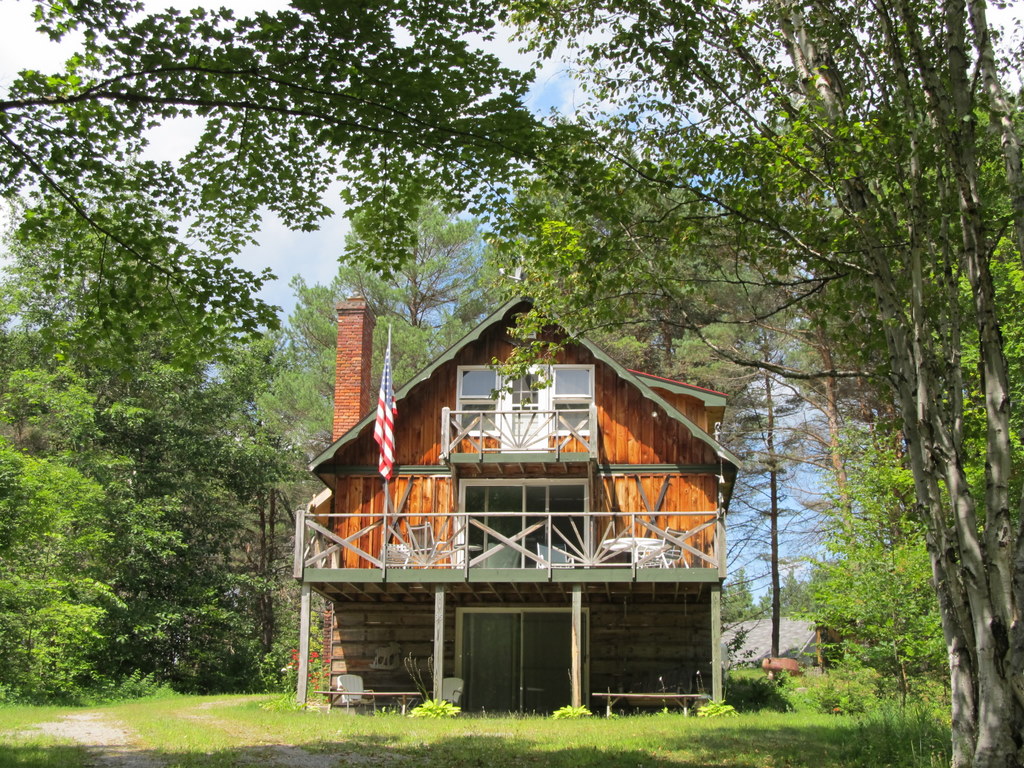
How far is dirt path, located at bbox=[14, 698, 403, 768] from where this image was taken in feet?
34.8

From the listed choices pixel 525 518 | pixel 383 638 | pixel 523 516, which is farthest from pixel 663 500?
pixel 383 638

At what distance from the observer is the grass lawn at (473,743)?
35.4ft

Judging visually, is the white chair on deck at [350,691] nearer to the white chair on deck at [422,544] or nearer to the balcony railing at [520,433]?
the white chair on deck at [422,544]

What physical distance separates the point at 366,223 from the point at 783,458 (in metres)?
24.5

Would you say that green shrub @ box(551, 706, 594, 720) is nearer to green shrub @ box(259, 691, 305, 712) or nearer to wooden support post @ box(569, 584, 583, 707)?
wooden support post @ box(569, 584, 583, 707)

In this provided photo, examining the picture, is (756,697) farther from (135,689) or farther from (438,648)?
(135,689)

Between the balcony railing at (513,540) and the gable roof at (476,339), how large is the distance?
1.27 metres

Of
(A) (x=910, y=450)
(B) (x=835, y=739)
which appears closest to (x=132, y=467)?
(B) (x=835, y=739)

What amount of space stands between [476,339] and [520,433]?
7.13 ft

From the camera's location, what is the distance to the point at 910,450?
8789mm

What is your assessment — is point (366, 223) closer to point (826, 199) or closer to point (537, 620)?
point (826, 199)

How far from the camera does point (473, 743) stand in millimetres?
12508

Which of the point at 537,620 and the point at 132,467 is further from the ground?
the point at 132,467

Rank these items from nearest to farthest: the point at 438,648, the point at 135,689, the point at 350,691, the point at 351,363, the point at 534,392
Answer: the point at 438,648 → the point at 350,691 → the point at 534,392 → the point at 351,363 → the point at 135,689
